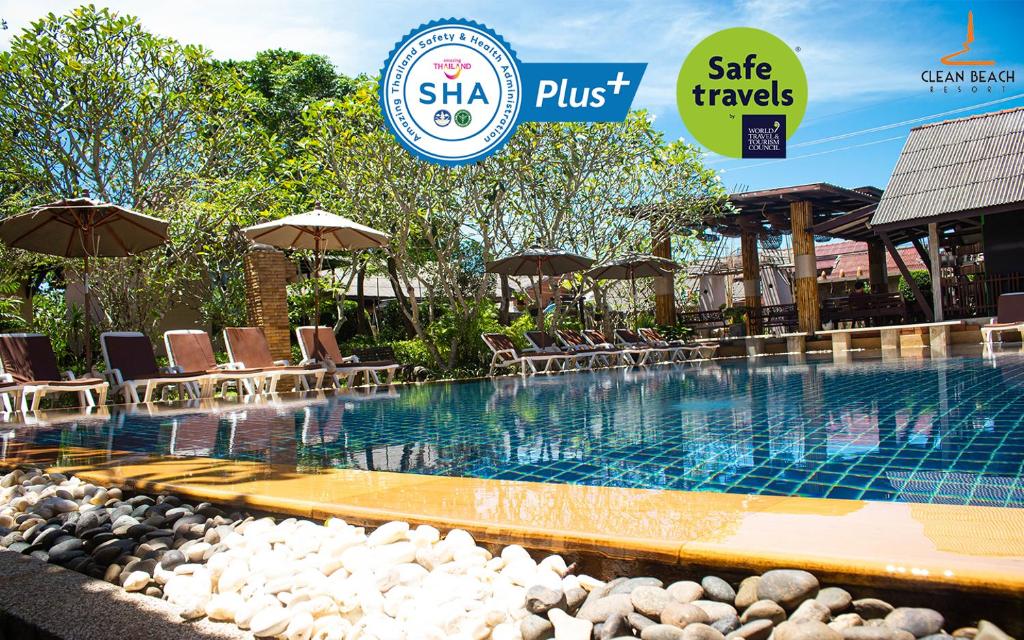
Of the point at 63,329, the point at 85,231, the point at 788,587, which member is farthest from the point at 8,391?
the point at 788,587

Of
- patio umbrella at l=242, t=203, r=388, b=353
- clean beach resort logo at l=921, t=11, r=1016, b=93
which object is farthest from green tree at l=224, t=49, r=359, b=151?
clean beach resort logo at l=921, t=11, r=1016, b=93

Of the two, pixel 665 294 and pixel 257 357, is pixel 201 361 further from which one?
pixel 665 294

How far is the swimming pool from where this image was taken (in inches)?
122

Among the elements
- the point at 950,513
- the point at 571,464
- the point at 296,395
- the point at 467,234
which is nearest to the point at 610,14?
the point at 467,234

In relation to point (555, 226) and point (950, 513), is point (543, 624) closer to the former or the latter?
point (950, 513)

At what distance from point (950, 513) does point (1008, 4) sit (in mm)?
15786

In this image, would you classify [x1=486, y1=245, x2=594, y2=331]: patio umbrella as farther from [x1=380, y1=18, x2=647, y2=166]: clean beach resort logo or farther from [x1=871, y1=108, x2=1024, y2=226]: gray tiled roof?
[x1=871, y1=108, x2=1024, y2=226]: gray tiled roof

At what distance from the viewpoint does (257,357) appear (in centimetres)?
1105


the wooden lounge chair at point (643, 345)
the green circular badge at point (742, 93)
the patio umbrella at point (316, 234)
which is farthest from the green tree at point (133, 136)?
the green circular badge at point (742, 93)

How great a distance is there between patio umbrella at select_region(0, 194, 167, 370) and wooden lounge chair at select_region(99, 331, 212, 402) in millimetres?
275

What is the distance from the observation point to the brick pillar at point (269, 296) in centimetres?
1188

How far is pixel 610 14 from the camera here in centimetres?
1330

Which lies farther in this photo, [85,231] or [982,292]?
[982,292]

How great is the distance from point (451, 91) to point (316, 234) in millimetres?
3484
